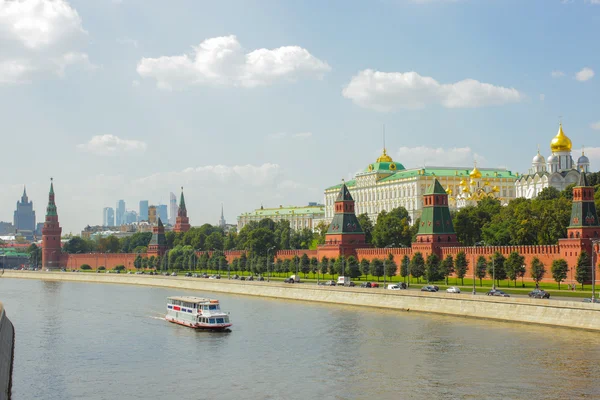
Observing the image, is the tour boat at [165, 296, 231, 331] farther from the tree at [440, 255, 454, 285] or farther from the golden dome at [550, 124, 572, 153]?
the golden dome at [550, 124, 572, 153]

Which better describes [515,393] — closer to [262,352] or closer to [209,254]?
[262,352]

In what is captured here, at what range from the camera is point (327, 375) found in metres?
34.0

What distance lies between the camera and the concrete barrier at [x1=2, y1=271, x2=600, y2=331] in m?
43.7

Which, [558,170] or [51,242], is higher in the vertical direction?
[558,170]

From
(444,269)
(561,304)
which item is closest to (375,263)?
(444,269)

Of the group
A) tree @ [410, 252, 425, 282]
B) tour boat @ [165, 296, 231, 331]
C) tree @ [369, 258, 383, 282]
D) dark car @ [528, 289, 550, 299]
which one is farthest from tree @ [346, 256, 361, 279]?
dark car @ [528, 289, 550, 299]

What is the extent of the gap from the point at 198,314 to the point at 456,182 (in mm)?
91775

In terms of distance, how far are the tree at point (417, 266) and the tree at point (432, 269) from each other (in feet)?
1.43

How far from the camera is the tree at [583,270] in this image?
5834 centimetres

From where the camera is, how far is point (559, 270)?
59719mm

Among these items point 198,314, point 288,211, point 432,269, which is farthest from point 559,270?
point 288,211

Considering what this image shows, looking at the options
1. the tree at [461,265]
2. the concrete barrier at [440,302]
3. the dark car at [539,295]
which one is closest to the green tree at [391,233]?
the concrete barrier at [440,302]

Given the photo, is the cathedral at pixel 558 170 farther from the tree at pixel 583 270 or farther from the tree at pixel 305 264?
the tree at pixel 583 270

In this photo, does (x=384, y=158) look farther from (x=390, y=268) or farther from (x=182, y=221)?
(x=390, y=268)
